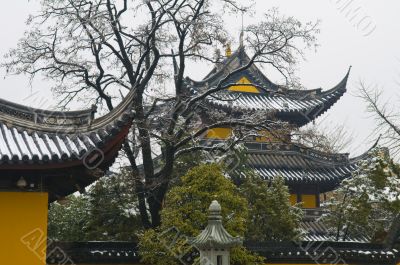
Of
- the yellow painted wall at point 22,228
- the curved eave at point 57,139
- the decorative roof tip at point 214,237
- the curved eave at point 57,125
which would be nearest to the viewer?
the curved eave at point 57,139

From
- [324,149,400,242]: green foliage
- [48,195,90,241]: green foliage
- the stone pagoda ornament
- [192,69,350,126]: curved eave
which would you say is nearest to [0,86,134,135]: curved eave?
the stone pagoda ornament

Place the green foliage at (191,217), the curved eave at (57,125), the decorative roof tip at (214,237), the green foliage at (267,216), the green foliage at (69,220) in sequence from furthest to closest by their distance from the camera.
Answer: the green foliage at (69,220) < the green foliage at (267,216) < the green foliage at (191,217) < the decorative roof tip at (214,237) < the curved eave at (57,125)

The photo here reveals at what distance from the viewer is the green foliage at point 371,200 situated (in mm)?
14641

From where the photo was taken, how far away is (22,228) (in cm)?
843

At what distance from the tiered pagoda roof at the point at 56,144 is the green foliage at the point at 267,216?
5.70m

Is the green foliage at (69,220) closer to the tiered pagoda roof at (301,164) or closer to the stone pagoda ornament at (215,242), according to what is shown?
the tiered pagoda roof at (301,164)

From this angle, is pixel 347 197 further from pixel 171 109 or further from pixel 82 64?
pixel 82 64

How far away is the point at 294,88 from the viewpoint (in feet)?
49.4

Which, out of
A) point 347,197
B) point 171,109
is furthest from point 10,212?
point 347,197

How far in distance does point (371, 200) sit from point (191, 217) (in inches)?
226

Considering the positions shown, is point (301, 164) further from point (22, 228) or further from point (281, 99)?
point (22, 228)

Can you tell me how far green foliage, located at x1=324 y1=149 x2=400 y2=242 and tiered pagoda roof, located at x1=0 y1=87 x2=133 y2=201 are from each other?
7.94 metres

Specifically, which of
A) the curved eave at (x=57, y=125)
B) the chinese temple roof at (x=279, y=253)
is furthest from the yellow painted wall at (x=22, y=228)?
the chinese temple roof at (x=279, y=253)

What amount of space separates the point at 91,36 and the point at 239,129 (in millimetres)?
4164
